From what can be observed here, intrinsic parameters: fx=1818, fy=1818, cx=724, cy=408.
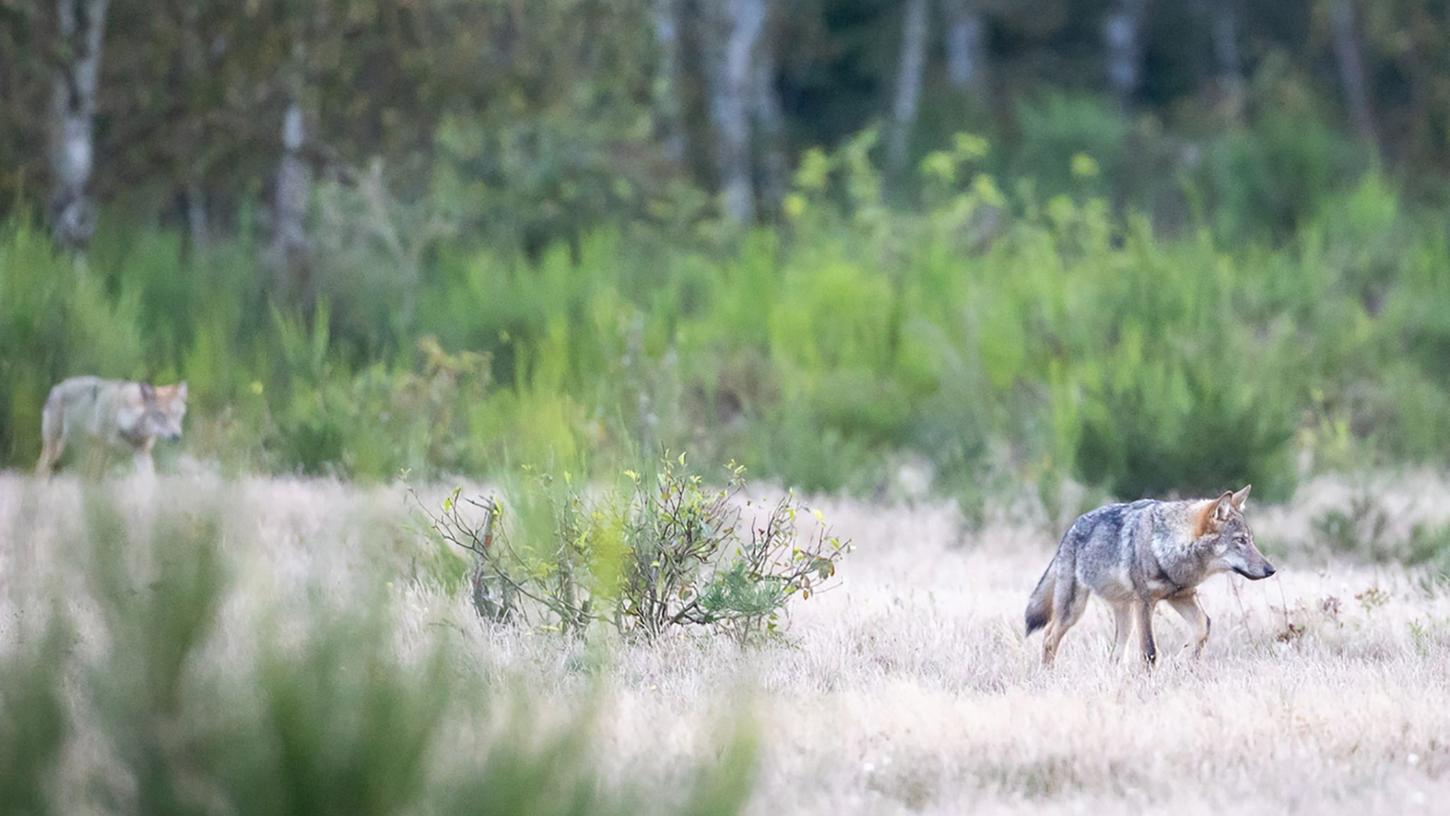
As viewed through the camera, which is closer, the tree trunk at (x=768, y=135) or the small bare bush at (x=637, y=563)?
the small bare bush at (x=637, y=563)

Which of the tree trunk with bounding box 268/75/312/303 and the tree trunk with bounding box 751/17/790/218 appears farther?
the tree trunk with bounding box 751/17/790/218

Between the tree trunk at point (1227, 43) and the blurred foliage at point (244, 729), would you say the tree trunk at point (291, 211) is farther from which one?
the tree trunk at point (1227, 43)

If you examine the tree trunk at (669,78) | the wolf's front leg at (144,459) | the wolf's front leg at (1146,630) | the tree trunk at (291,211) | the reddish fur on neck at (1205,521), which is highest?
the tree trunk at (669,78)

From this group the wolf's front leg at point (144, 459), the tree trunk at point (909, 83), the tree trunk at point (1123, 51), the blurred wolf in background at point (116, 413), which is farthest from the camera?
the tree trunk at point (1123, 51)

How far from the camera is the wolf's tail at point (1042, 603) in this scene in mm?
6121

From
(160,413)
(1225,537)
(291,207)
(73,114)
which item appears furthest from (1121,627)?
(291,207)

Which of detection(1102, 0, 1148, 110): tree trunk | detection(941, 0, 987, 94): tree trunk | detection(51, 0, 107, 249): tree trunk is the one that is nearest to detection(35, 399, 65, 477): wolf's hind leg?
detection(51, 0, 107, 249): tree trunk

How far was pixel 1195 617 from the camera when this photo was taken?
239 inches

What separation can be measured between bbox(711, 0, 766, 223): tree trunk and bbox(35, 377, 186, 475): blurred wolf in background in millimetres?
11834

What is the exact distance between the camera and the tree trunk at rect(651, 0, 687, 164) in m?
19.8

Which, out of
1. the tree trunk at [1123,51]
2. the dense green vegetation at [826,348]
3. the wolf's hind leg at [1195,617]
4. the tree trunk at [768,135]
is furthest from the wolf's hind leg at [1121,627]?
the tree trunk at [1123,51]

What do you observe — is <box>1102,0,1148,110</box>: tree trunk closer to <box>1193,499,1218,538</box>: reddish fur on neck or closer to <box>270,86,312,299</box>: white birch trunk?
<box>270,86,312,299</box>: white birch trunk

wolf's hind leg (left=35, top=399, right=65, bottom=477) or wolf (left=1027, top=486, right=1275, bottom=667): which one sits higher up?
wolf (left=1027, top=486, right=1275, bottom=667)

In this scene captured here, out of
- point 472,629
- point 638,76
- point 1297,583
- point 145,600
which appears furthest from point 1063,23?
point 145,600
